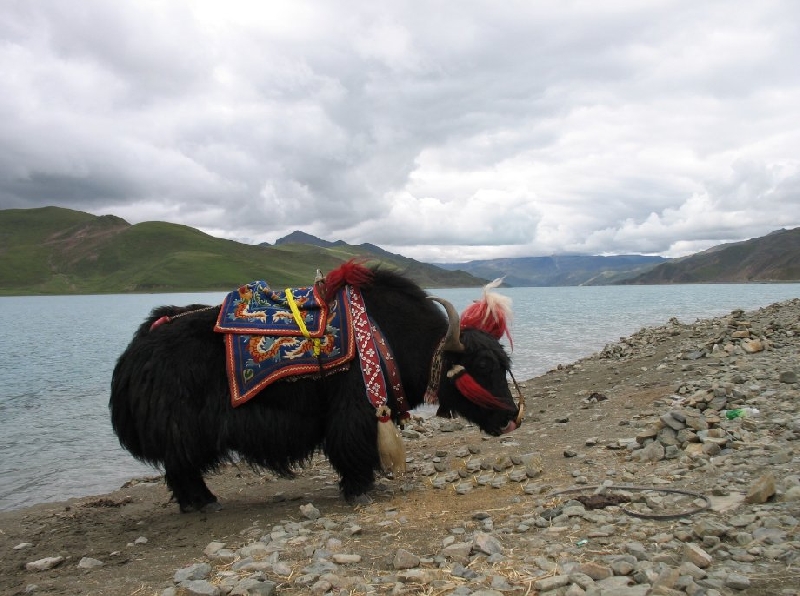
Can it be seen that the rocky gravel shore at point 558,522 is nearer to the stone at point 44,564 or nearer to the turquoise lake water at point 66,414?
the stone at point 44,564

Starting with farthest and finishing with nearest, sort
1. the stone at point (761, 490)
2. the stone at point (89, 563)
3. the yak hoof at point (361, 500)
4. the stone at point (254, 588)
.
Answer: the yak hoof at point (361, 500) → the stone at point (89, 563) → the stone at point (761, 490) → the stone at point (254, 588)

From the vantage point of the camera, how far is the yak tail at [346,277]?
478 centimetres

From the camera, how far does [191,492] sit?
16.3ft

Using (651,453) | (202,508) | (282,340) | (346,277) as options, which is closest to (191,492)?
(202,508)

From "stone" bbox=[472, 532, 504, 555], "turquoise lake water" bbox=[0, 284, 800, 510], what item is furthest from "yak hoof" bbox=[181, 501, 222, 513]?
"turquoise lake water" bbox=[0, 284, 800, 510]

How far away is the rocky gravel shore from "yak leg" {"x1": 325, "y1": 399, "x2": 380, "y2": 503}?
0.25 metres

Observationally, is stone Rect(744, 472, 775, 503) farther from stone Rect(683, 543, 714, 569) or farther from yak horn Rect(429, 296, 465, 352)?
yak horn Rect(429, 296, 465, 352)

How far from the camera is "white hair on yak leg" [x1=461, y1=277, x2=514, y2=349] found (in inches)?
192

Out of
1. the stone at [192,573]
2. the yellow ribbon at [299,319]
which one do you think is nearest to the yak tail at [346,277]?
the yellow ribbon at [299,319]

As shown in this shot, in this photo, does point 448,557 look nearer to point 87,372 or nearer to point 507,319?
point 507,319

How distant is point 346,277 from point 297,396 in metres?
1.00

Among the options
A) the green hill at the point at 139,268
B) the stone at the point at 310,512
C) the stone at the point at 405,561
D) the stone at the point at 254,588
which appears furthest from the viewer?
the green hill at the point at 139,268

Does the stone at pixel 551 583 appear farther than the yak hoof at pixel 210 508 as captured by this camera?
No

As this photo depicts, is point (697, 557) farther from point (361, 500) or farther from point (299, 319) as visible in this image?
point (299, 319)
